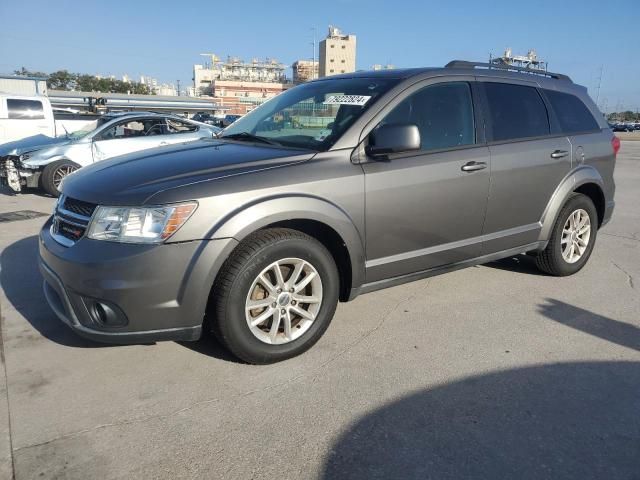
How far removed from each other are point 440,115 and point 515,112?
2.84 ft

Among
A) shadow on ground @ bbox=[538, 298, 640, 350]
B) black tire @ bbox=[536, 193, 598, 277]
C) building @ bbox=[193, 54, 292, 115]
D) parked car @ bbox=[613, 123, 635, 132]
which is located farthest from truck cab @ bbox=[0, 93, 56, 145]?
building @ bbox=[193, 54, 292, 115]

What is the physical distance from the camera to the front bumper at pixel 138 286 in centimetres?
260

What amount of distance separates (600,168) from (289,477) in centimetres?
419

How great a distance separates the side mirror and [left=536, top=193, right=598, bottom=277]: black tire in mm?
2073

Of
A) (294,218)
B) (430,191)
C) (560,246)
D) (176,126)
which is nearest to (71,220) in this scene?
(294,218)

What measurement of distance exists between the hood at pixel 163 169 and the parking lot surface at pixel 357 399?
1.05m

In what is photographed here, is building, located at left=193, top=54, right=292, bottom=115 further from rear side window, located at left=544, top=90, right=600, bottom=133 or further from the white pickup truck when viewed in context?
rear side window, located at left=544, top=90, right=600, bottom=133

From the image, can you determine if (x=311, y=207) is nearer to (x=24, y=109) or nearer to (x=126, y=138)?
(x=126, y=138)

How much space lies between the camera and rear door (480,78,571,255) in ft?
12.8

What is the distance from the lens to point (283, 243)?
2.90 m

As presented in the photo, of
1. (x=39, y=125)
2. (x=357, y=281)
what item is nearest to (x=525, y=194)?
(x=357, y=281)

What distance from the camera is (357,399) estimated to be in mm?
2678

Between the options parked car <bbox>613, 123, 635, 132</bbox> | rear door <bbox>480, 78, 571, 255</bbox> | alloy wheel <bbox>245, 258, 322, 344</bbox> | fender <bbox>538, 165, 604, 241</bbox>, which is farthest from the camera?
parked car <bbox>613, 123, 635, 132</bbox>

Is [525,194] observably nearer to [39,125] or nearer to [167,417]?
[167,417]
